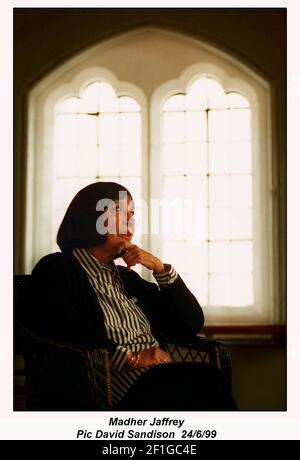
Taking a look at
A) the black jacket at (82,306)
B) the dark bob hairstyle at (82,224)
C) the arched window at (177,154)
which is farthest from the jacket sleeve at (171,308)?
the arched window at (177,154)

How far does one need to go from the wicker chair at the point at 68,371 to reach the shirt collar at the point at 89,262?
0.29m

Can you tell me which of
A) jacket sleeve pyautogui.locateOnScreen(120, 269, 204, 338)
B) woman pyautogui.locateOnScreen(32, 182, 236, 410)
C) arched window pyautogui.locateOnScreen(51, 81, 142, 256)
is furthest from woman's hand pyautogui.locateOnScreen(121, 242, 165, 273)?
arched window pyautogui.locateOnScreen(51, 81, 142, 256)

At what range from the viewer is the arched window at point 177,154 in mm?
2807

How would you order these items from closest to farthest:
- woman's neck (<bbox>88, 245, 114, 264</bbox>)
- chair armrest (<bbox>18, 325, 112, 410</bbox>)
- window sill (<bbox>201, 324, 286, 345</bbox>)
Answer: chair armrest (<bbox>18, 325, 112, 410</bbox>)
woman's neck (<bbox>88, 245, 114, 264</bbox>)
window sill (<bbox>201, 324, 286, 345</bbox>)

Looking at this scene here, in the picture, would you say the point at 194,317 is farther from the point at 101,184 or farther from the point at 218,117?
the point at 218,117

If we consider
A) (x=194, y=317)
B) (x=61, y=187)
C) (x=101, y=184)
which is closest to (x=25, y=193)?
(x=61, y=187)

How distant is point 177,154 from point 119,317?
1074 mm

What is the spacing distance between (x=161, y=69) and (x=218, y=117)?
1.30ft

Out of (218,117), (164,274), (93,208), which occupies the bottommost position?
(164,274)

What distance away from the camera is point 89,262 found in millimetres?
2244

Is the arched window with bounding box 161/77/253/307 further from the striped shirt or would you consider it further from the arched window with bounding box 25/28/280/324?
the striped shirt

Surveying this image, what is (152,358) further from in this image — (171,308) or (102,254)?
(102,254)

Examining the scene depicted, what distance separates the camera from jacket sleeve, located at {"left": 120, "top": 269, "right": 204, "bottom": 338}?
232 centimetres

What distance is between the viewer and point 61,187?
9.23 ft
